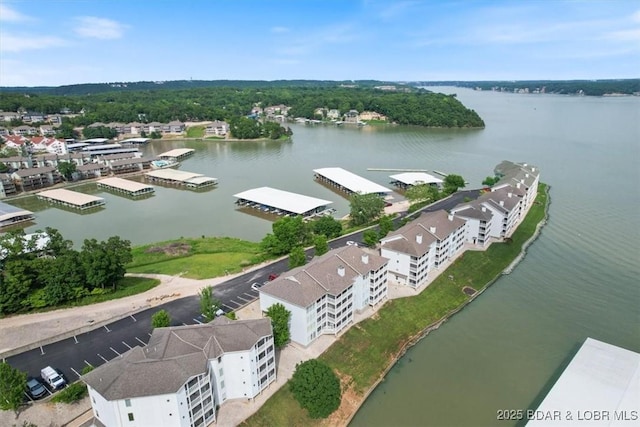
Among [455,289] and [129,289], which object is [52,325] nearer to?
[129,289]

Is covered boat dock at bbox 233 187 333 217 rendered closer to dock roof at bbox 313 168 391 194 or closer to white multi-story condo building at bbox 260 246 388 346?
dock roof at bbox 313 168 391 194

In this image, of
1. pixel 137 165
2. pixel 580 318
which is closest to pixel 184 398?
pixel 580 318

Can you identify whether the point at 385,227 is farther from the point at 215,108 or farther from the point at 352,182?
the point at 215,108

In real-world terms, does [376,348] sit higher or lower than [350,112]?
lower

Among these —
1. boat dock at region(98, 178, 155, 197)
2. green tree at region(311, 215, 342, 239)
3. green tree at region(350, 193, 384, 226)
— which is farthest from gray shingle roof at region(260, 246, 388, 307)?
boat dock at region(98, 178, 155, 197)

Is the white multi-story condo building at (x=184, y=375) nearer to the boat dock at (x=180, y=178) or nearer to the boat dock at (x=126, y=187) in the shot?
the boat dock at (x=126, y=187)
